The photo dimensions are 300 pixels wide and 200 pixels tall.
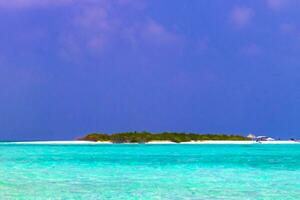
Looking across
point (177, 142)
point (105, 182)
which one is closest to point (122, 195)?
point (105, 182)

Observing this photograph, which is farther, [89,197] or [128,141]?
[128,141]

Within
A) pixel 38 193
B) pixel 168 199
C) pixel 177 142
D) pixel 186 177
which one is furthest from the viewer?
pixel 177 142

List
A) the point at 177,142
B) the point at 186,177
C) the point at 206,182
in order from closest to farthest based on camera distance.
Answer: the point at 206,182, the point at 186,177, the point at 177,142

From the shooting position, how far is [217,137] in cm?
13650

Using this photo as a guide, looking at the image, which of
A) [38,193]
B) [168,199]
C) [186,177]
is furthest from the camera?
[186,177]

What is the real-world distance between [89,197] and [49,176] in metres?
9.81

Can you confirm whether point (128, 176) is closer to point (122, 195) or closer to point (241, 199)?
point (122, 195)

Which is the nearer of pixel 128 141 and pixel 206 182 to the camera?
pixel 206 182

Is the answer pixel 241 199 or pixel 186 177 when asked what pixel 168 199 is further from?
pixel 186 177

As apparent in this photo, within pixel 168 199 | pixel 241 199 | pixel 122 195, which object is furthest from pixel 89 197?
pixel 241 199

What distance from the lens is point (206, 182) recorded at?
27672mm

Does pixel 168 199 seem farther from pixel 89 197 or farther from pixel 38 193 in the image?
pixel 38 193

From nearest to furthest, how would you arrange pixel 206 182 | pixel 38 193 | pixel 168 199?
pixel 168 199, pixel 38 193, pixel 206 182

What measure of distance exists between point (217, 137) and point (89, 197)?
380 feet
